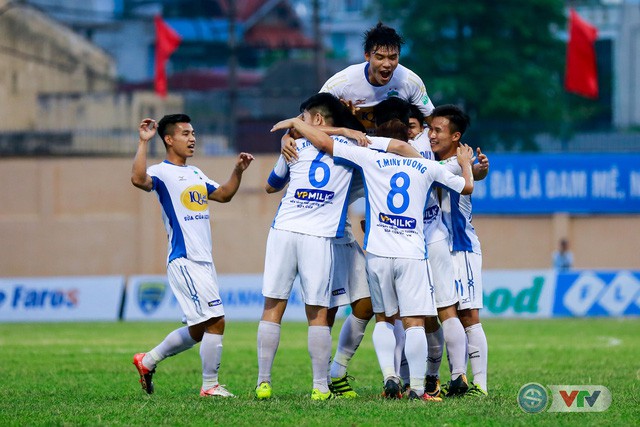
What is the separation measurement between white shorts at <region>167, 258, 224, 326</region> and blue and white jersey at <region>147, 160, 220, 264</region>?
0.08 meters

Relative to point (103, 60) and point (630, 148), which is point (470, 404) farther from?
point (103, 60)

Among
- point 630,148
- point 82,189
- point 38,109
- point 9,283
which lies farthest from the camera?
point 38,109

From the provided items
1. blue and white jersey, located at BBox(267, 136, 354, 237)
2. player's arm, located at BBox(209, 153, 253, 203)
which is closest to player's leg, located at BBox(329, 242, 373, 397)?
blue and white jersey, located at BBox(267, 136, 354, 237)

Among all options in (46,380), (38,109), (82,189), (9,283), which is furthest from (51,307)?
(46,380)

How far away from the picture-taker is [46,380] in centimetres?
1230

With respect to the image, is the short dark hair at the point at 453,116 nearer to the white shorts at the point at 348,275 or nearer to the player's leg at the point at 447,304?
the player's leg at the point at 447,304

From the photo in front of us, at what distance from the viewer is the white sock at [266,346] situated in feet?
32.7

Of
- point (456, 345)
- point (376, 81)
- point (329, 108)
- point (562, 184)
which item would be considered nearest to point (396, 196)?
point (329, 108)

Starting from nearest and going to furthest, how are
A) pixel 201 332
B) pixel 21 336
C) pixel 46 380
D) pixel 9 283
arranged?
pixel 201 332 → pixel 46 380 → pixel 21 336 → pixel 9 283

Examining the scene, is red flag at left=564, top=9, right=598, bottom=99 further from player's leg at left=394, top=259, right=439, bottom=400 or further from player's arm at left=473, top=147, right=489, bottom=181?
player's leg at left=394, top=259, right=439, bottom=400

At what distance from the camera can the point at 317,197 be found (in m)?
9.95

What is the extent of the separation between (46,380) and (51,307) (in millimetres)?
15719

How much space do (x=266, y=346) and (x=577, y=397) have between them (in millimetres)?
2684

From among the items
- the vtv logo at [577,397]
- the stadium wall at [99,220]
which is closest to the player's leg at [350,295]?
the vtv logo at [577,397]
